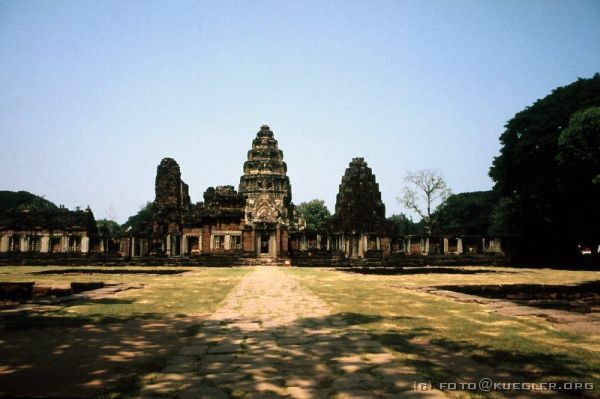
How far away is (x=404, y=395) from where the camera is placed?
3.12 meters

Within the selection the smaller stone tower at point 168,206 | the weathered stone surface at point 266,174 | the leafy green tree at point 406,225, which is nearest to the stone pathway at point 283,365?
the smaller stone tower at point 168,206

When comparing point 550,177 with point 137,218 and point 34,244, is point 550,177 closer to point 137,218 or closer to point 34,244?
point 34,244

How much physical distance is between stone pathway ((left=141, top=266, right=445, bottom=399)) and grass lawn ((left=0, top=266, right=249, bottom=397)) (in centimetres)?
29

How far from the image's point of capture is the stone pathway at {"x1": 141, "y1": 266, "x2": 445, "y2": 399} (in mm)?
3250

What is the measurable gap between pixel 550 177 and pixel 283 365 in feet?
107

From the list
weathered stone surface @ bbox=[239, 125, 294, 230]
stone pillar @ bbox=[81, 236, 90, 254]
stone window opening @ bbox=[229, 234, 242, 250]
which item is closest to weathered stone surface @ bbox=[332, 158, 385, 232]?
weathered stone surface @ bbox=[239, 125, 294, 230]

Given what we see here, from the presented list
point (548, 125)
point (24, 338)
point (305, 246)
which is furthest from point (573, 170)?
point (24, 338)

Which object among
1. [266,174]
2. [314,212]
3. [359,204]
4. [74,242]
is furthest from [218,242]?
[314,212]

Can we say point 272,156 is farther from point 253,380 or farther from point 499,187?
point 253,380

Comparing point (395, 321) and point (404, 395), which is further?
point (395, 321)

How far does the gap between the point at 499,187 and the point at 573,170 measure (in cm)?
911

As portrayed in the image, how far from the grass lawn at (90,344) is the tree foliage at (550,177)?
26.3 m

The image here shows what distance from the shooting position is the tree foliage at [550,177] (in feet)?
90.5

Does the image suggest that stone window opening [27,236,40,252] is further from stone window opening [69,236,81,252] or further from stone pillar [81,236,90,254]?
stone pillar [81,236,90,254]
